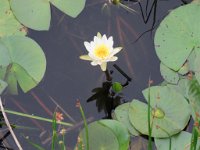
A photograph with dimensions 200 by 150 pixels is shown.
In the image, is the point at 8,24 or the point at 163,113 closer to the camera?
the point at 163,113

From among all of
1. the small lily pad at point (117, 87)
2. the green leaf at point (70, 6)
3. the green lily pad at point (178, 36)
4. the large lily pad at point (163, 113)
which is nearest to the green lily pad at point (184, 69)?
the green lily pad at point (178, 36)

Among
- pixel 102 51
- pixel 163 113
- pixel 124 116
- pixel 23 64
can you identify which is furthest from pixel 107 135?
pixel 23 64

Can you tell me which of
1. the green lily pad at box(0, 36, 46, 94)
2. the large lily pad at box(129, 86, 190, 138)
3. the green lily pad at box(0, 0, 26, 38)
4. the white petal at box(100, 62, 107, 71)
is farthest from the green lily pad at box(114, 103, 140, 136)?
the green lily pad at box(0, 0, 26, 38)

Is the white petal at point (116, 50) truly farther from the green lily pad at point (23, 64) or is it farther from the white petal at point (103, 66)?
the green lily pad at point (23, 64)

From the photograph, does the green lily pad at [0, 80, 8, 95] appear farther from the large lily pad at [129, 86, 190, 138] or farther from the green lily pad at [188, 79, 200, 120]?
the green lily pad at [188, 79, 200, 120]

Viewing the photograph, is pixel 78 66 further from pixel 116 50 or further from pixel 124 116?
pixel 124 116

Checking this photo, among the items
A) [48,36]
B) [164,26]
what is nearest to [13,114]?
[48,36]
